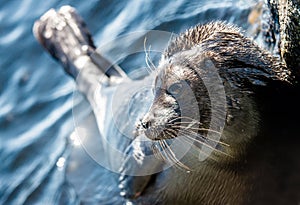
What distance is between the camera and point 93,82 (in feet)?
16.7

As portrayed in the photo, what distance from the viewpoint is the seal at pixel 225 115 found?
3387 mm

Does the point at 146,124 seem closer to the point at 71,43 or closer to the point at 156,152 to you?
the point at 156,152

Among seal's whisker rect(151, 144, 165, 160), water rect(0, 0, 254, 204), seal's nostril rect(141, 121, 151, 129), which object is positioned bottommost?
water rect(0, 0, 254, 204)

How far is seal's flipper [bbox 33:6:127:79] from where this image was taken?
5.24 meters

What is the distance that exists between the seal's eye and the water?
1.41 m

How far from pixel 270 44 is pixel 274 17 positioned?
1.21ft

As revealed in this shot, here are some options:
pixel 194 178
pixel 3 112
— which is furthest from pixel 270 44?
pixel 3 112

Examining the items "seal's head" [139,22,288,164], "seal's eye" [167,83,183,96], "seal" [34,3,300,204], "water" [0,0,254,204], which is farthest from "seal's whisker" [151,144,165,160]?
"water" [0,0,254,204]

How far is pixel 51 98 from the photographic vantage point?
5.70 m

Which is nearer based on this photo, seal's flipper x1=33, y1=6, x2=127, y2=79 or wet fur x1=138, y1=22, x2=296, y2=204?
wet fur x1=138, y1=22, x2=296, y2=204

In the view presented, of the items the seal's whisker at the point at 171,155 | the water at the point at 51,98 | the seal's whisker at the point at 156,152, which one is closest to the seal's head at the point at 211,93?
the seal's whisker at the point at 171,155

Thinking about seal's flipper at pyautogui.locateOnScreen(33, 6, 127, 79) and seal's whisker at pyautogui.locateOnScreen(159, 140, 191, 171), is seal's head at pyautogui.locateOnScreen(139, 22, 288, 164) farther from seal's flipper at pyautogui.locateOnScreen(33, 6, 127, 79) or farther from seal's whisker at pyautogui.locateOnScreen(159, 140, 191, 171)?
seal's flipper at pyautogui.locateOnScreen(33, 6, 127, 79)

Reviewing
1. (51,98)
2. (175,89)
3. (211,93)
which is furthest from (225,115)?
(51,98)

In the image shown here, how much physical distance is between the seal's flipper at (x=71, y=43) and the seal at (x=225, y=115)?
1576mm
